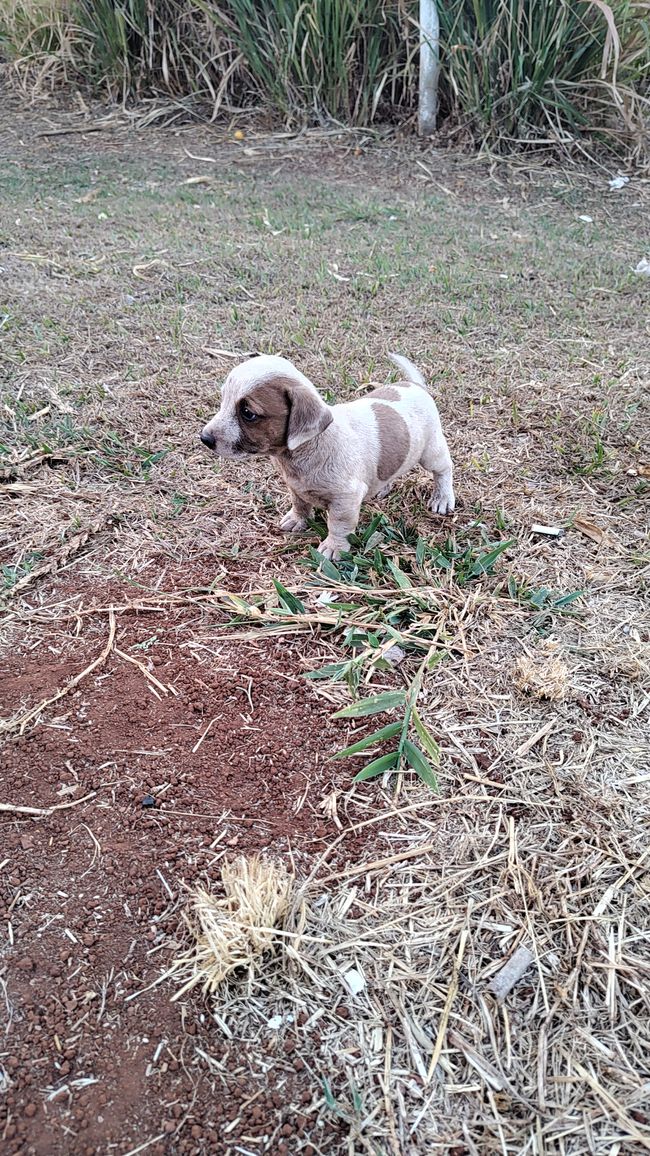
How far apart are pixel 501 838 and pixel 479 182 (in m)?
6.35

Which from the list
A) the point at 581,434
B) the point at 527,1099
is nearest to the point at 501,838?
the point at 527,1099

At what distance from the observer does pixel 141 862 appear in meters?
1.86

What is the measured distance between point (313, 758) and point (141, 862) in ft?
1.71

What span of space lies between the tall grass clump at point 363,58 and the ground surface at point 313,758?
3.28m

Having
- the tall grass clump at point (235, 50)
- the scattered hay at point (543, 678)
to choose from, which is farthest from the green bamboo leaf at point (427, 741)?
the tall grass clump at point (235, 50)

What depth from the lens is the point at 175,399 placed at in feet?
12.5

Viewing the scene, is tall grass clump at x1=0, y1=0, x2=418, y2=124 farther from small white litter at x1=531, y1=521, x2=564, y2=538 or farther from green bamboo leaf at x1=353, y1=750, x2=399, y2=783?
green bamboo leaf at x1=353, y1=750, x2=399, y2=783

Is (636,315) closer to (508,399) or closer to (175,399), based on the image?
(508,399)

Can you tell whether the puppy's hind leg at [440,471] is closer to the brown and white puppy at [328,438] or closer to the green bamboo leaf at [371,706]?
the brown and white puppy at [328,438]

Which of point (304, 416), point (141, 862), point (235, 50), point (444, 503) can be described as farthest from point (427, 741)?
point (235, 50)

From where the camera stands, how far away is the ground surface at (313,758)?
152 centimetres

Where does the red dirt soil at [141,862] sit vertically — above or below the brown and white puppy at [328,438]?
below

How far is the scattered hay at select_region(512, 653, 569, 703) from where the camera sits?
229 centimetres

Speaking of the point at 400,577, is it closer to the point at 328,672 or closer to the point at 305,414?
the point at 328,672
